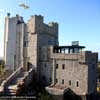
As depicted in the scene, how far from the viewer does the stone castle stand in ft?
105

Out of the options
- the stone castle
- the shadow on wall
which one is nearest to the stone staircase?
the stone castle

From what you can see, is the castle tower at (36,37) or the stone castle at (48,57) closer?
the stone castle at (48,57)

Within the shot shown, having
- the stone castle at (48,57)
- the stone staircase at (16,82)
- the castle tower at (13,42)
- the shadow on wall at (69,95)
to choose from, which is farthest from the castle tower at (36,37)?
the shadow on wall at (69,95)

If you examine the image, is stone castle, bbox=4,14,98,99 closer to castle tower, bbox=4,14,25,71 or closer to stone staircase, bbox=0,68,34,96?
castle tower, bbox=4,14,25,71

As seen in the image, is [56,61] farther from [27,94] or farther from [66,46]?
[27,94]

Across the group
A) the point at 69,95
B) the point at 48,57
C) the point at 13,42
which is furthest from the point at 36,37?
the point at 69,95

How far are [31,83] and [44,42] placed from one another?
1061cm

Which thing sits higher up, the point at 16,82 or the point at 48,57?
the point at 48,57

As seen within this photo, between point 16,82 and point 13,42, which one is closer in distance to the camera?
point 16,82

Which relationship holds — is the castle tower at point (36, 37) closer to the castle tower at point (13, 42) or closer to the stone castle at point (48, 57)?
the stone castle at point (48, 57)

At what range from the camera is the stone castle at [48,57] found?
32.1 m

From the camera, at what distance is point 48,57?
36.6m

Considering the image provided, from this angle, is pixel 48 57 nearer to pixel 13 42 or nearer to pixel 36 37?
pixel 36 37

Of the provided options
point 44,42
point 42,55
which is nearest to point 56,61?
point 42,55
